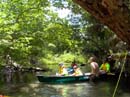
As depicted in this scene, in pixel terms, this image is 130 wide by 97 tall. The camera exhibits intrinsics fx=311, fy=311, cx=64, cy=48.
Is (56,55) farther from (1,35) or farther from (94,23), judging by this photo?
(1,35)

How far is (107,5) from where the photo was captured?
3.34m

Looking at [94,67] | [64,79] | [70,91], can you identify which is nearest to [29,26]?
[64,79]

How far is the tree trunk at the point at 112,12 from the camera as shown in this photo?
334cm

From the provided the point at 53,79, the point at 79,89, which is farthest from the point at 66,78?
the point at 79,89

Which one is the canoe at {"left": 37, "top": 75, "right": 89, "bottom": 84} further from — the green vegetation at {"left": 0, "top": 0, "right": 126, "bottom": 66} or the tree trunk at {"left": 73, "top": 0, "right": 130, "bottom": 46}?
the tree trunk at {"left": 73, "top": 0, "right": 130, "bottom": 46}

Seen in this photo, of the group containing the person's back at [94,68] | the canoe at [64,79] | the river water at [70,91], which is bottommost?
the river water at [70,91]

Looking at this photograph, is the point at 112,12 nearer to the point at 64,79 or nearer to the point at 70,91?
the point at 70,91

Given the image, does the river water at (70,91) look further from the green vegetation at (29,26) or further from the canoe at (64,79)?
the green vegetation at (29,26)

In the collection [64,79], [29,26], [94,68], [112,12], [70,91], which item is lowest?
[70,91]

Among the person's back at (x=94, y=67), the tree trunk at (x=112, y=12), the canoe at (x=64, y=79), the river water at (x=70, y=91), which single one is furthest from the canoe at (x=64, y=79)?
the tree trunk at (x=112, y=12)

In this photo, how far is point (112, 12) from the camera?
3377 mm

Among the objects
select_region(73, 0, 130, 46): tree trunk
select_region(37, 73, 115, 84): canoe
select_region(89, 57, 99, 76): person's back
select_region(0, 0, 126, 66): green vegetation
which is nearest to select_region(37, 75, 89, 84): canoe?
select_region(37, 73, 115, 84): canoe

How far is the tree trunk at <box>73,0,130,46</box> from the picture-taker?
334 cm

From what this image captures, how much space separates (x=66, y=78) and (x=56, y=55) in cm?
3766
